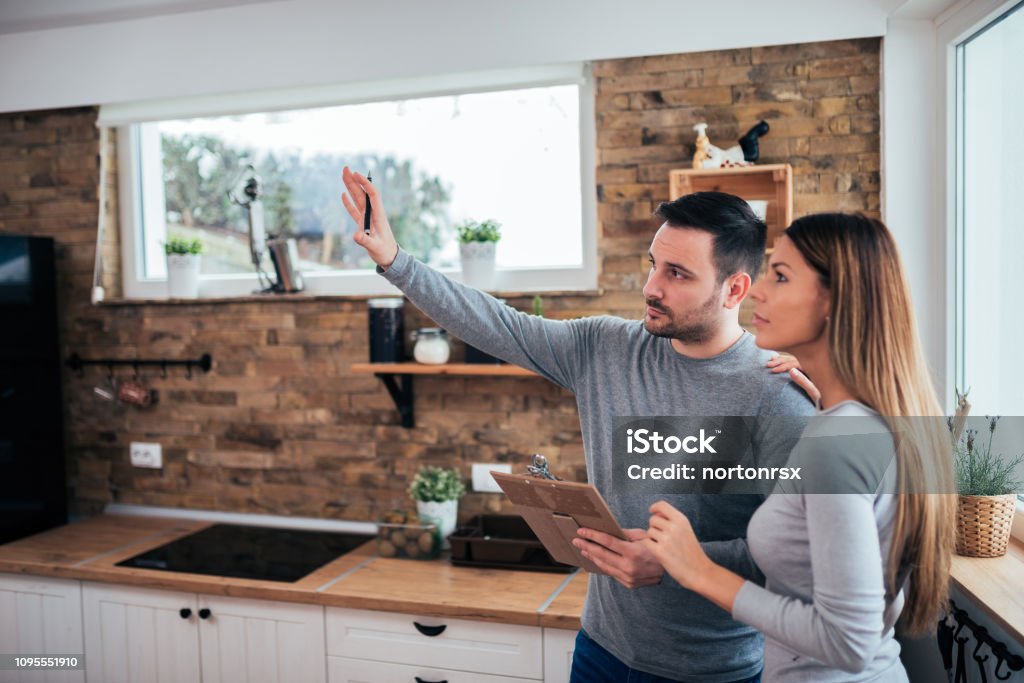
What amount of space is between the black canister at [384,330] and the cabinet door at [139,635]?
3.10 feet

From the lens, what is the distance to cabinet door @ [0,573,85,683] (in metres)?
2.75

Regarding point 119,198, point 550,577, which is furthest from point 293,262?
point 550,577

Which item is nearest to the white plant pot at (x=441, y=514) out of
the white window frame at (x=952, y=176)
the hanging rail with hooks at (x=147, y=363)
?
the hanging rail with hooks at (x=147, y=363)

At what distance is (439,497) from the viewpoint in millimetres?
2746

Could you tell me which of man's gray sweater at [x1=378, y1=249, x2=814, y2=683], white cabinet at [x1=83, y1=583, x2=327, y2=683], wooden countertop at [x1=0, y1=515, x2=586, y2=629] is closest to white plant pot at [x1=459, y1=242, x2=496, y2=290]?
wooden countertop at [x1=0, y1=515, x2=586, y2=629]

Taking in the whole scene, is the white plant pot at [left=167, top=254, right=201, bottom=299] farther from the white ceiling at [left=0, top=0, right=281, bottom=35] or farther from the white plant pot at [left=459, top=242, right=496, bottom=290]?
the white plant pot at [left=459, top=242, right=496, bottom=290]

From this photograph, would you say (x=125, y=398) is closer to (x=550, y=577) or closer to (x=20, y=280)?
(x=20, y=280)

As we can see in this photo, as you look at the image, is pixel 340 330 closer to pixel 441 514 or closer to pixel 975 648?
pixel 441 514

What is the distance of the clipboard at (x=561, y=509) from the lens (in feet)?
4.28

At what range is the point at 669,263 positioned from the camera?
1.58 meters

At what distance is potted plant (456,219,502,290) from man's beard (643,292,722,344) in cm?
128

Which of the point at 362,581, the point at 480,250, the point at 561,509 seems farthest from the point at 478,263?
the point at 561,509

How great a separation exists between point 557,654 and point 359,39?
80.8 inches

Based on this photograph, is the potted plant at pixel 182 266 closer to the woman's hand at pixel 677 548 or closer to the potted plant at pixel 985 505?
the woman's hand at pixel 677 548
